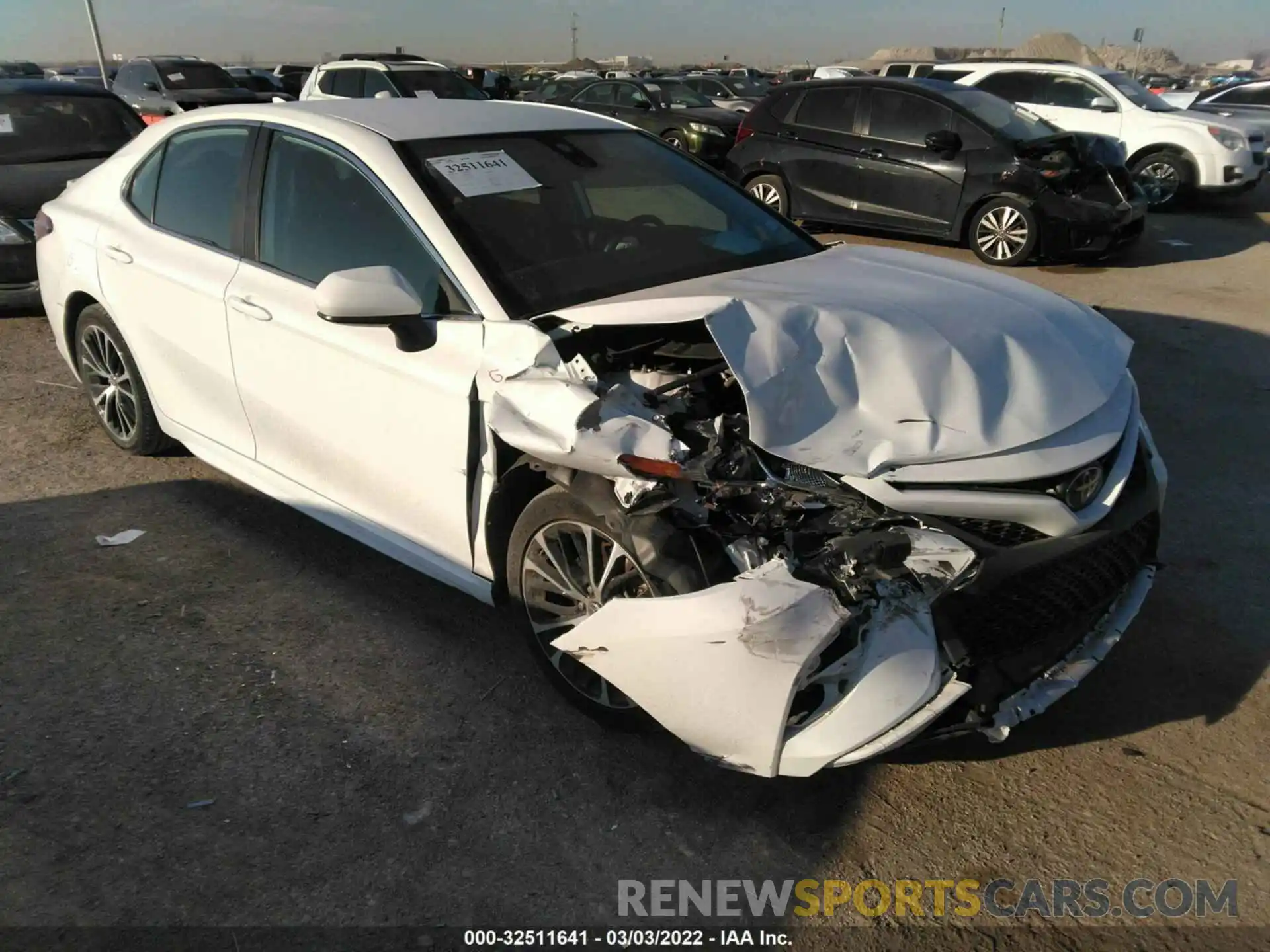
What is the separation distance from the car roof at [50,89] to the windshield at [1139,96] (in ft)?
37.8

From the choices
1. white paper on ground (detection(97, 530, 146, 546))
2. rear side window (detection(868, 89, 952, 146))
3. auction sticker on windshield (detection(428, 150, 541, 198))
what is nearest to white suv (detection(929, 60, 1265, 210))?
rear side window (detection(868, 89, 952, 146))

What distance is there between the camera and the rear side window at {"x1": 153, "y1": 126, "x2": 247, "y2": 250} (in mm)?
3758

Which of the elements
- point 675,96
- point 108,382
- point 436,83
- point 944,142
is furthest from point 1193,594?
point 675,96

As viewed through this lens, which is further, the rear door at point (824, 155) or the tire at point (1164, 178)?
the tire at point (1164, 178)

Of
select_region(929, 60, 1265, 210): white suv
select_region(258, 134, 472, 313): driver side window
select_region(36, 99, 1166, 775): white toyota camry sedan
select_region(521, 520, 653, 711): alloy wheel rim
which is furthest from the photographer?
select_region(929, 60, 1265, 210): white suv

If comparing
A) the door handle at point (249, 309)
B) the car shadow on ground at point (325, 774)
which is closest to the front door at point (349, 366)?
the door handle at point (249, 309)

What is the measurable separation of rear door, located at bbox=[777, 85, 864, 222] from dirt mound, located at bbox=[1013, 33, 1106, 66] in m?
72.9

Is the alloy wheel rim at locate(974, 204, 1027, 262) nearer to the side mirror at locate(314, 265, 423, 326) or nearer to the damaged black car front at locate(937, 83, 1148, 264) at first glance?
the damaged black car front at locate(937, 83, 1148, 264)

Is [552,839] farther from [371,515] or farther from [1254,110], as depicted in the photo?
[1254,110]

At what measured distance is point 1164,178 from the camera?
39.5 feet

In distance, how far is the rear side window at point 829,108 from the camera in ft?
32.7

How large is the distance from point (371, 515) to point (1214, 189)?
474 inches

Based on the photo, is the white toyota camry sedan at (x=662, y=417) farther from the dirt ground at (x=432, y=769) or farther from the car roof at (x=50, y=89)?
the car roof at (x=50, y=89)

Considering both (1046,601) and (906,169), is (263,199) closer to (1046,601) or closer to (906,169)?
A: (1046,601)
